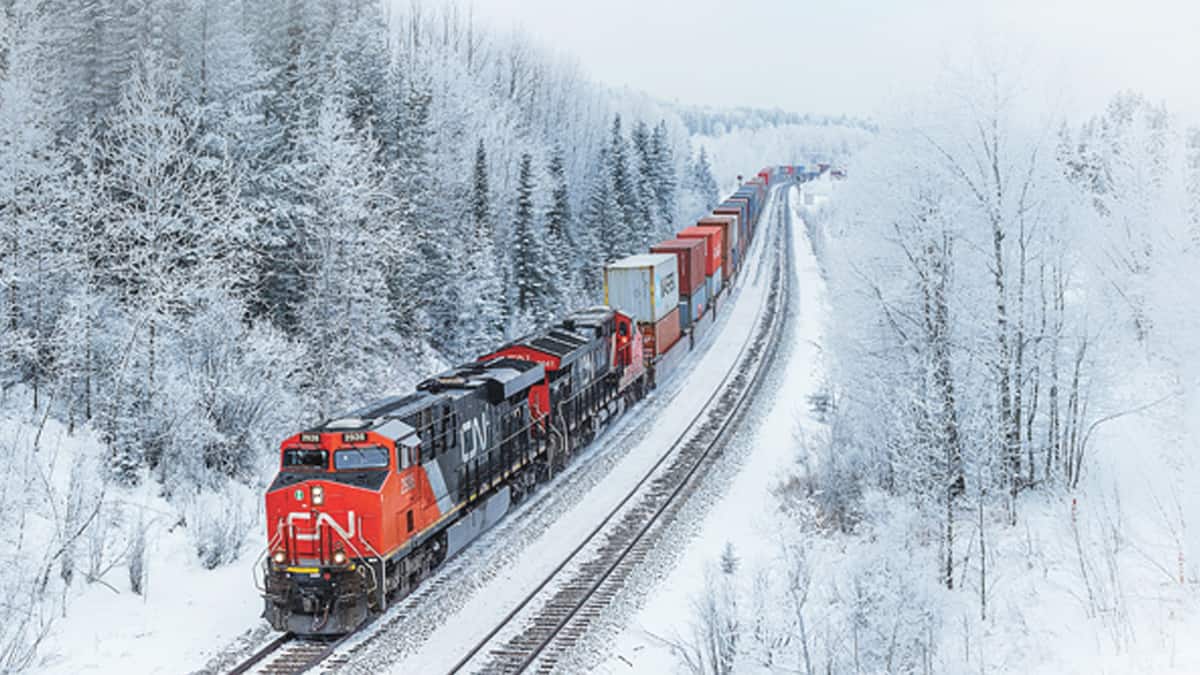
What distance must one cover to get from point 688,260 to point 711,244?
8.74 metres

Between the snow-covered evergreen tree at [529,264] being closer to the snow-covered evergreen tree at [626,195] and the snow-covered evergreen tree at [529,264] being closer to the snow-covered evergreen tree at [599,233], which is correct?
the snow-covered evergreen tree at [599,233]

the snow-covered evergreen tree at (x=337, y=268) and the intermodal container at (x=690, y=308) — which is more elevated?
the snow-covered evergreen tree at (x=337, y=268)

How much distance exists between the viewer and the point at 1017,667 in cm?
1131

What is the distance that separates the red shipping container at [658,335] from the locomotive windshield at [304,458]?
2020 cm

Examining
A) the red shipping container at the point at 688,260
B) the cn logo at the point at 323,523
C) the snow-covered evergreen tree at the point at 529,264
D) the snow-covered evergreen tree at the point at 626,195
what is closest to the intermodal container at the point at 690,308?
the red shipping container at the point at 688,260

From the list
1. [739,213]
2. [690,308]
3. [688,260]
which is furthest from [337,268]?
[739,213]

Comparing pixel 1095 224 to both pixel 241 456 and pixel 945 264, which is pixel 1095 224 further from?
pixel 241 456

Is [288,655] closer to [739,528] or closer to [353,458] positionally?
[353,458]

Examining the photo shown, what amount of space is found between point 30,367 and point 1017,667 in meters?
24.2

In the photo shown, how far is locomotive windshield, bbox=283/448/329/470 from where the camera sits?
597 inches

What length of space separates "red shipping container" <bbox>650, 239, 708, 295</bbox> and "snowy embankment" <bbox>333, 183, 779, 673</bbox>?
6831mm

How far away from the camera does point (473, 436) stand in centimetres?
1900

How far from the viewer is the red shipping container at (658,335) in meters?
35.3

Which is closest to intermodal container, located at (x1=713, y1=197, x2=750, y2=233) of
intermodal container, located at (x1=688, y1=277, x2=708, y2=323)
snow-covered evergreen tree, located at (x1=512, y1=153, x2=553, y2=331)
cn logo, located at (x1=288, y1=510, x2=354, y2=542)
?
intermodal container, located at (x1=688, y1=277, x2=708, y2=323)
